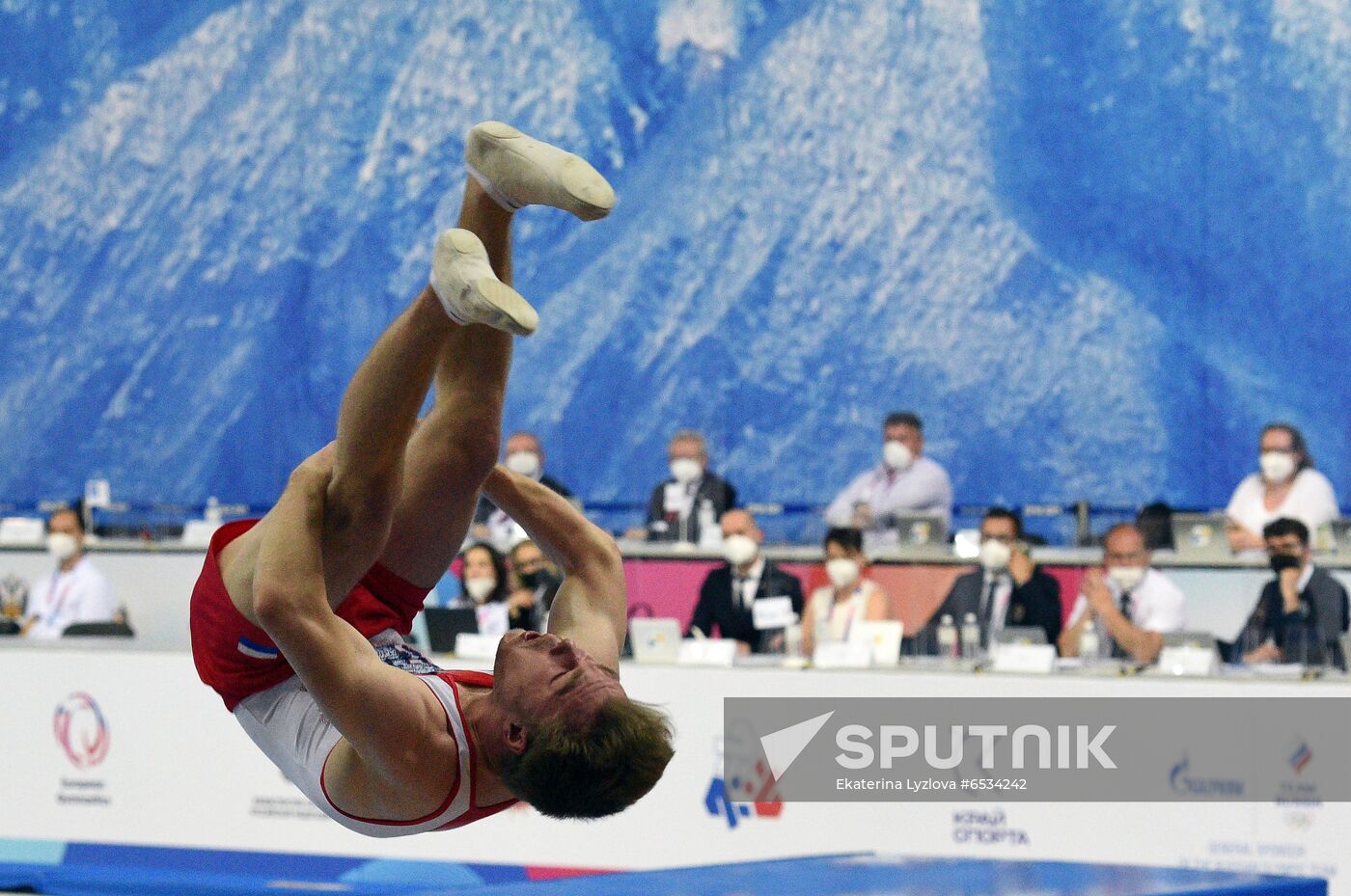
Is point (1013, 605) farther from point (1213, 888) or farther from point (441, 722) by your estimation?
point (441, 722)

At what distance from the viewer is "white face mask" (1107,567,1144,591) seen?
6270 millimetres

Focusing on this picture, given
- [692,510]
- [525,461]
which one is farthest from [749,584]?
[525,461]

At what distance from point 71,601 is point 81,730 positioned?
1119 millimetres

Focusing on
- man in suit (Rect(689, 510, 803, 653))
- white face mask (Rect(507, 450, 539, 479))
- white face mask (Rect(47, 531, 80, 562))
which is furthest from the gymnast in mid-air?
white face mask (Rect(47, 531, 80, 562))

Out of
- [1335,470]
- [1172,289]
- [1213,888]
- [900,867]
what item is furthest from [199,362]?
[1213,888]

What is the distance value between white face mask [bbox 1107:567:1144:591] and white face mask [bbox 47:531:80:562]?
4771 mm

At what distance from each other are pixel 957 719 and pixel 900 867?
3.95 feet

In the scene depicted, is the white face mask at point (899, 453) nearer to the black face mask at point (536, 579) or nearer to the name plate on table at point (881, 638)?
the name plate on table at point (881, 638)

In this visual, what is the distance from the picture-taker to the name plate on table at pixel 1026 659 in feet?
19.1

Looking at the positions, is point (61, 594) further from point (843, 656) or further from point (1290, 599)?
point (1290, 599)

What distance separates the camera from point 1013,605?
6.44 meters

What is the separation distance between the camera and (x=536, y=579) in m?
6.84

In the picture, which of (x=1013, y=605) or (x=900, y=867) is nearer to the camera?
(x=900, y=867)


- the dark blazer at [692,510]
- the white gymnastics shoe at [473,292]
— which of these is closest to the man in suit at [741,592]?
the dark blazer at [692,510]
